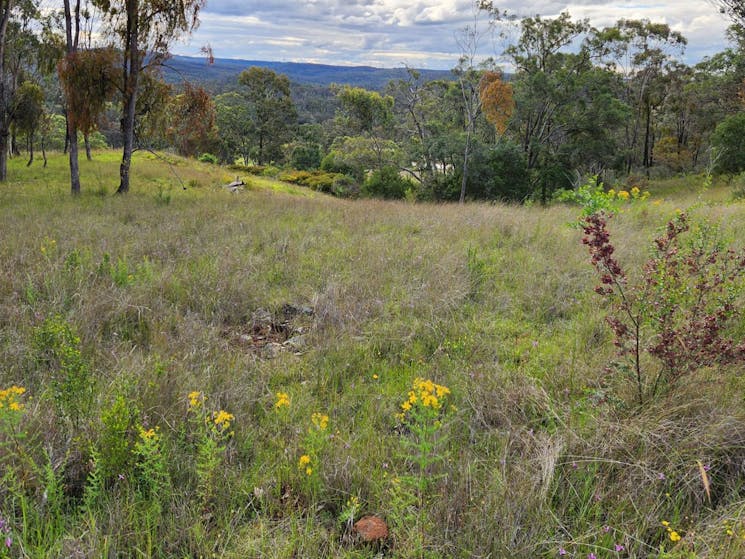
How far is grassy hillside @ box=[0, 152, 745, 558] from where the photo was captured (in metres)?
2.00

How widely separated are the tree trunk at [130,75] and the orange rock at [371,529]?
1223cm

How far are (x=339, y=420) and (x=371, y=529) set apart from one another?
890mm

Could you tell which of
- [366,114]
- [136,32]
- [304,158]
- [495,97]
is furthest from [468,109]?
[304,158]

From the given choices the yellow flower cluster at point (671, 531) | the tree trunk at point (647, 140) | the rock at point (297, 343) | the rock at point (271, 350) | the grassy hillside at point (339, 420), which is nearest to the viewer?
the yellow flower cluster at point (671, 531)

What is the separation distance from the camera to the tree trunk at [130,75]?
1170 cm

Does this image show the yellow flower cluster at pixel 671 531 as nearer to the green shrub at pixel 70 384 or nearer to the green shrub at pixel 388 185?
the green shrub at pixel 70 384

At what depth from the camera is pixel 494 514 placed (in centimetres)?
202

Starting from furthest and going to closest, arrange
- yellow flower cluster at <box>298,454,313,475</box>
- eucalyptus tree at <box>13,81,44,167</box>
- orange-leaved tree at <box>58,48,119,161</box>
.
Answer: eucalyptus tree at <box>13,81,44,167</box> → orange-leaved tree at <box>58,48,119,161</box> → yellow flower cluster at <box>298,454,313,475</box>

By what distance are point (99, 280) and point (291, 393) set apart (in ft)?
9.14

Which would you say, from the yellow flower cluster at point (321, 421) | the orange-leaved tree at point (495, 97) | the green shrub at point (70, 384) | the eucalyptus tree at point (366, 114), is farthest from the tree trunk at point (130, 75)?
the eucalyptus tree at point (366, 114)

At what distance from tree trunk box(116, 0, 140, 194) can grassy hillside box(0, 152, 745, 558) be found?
759cm

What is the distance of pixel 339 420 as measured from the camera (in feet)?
9.54

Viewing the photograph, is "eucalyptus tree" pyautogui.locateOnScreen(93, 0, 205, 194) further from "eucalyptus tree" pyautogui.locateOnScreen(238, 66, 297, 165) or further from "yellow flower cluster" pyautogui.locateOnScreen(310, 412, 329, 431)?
"eucalyptus tree" pyautogui.locateOnScreen(238, 66, 297, 165)

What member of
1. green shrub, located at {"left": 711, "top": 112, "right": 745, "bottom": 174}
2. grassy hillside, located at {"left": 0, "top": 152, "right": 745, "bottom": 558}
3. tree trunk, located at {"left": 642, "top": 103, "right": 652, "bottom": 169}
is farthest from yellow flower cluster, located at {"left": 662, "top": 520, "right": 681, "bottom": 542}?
tree trunk, located at {"left": 642, "top": 103, "right": 652, "bottom": 169}
